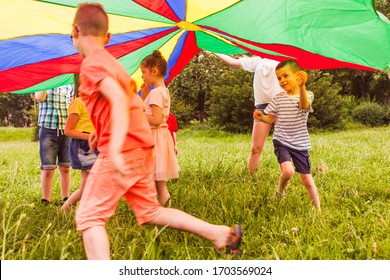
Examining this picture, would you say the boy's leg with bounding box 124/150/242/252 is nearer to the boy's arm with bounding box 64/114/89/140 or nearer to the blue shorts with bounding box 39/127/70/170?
the boy's arm with bounding box 64/114/89/140

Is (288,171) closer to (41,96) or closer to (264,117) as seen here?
(264,117)

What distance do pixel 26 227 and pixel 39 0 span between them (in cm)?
153

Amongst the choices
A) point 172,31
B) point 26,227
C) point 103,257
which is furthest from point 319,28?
point 26,227

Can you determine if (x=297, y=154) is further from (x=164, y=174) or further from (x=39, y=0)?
(x=39, y=0)

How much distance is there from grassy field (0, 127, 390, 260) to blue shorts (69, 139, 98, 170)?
16.3 inches

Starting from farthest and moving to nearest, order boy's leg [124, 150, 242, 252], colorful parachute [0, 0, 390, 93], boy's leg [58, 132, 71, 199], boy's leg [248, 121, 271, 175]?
1. boy's leg [248, 121, 271, 175]
2. boy's leg [58, 132, 71, 199]
3. colorful parachute [0, 0, 390, 93]
4. boy's leg [124, 150, 242, 252]

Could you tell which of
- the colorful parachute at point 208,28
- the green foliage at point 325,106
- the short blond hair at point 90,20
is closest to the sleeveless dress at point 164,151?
the colorful parachute at point 208,28

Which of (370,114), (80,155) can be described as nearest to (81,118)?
(80,155)

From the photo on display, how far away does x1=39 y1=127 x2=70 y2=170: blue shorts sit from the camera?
12.3 ft

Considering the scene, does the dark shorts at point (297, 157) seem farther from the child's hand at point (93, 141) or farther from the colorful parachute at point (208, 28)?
the child's hand at point (93, 141)

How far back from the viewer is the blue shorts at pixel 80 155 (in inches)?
130

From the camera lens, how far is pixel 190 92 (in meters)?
16.0

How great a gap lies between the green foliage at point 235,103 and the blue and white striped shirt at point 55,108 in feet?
25.5

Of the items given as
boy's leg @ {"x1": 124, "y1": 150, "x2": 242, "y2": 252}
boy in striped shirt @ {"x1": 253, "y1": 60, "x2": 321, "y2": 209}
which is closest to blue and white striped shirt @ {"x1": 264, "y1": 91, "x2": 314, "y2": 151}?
boy in striped shirt @ {"x1": 253, "y1": 60, "x2": 321, "y2": 209}
